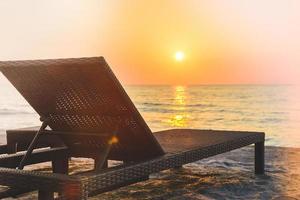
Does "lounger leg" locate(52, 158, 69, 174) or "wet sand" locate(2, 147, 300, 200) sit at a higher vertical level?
"lounger leg" locate(52, 158, 69, 174)

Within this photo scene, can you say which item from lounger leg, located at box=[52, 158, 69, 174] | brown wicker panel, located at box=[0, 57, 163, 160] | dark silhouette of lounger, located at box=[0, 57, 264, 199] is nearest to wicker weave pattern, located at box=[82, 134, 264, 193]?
dark silhouette of lounger, located at box=[0, 57, 264, 199]

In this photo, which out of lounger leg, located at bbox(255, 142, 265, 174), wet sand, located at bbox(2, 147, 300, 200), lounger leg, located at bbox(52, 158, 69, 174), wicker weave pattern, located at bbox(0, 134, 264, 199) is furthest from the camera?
lounger leg, located at bbox(255, 142, 265, 174)

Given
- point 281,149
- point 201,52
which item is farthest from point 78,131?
point 201,52

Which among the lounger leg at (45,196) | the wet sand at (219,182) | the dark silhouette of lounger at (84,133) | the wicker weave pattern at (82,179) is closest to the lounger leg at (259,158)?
the wet sand at (219,182)

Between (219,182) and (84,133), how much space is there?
6.92 feet

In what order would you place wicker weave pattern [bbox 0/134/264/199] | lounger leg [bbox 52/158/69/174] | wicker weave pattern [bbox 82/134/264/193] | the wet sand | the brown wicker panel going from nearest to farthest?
1. wicker weave pattern [bbox 0/134/264/199]
2. wicker weave pattern [bbox 82/134/264/193]
3. the brown wicker panel
4. lounger leg [bbox 52/158/69/174]
5. the wet sand

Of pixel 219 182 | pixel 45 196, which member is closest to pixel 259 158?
pixel 219 182

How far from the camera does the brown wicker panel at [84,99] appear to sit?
3164mm

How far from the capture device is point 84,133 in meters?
3.77

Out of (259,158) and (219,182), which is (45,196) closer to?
(219,182)

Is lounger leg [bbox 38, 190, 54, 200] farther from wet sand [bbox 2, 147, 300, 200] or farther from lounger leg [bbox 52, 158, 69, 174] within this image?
wet sand [bbox 2, 147, 300, 200]

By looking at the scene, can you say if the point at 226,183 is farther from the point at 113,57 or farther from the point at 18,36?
the point at 113,57

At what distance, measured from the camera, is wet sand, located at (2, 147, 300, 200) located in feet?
15.1

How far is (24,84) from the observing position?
3.71 m
